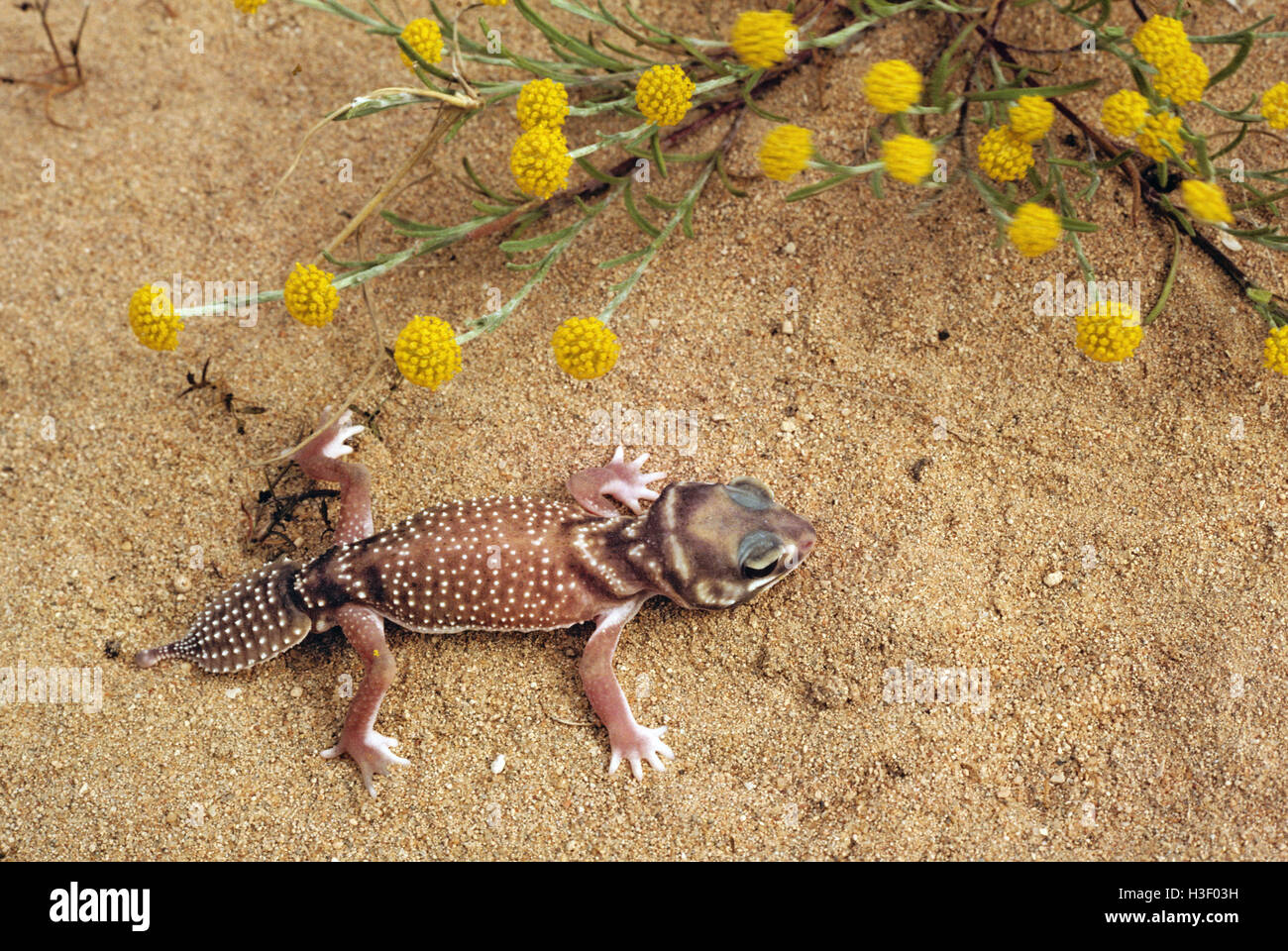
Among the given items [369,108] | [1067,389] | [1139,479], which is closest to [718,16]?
[369,108]

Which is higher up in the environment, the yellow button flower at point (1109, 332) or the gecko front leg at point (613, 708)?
the yellow button flower at point (1109, 332)

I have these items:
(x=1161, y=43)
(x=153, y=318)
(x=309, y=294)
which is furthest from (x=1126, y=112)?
(x=153, y=318)

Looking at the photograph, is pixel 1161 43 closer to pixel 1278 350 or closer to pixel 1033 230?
pixel 1033 230

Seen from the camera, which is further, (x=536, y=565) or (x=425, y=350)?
(x=536, y=565)

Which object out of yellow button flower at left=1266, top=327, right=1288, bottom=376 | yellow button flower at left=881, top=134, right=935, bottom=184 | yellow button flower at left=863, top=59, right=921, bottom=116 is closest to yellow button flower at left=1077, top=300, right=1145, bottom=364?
yellow button flower at left=1266, top=327, right=1288, bottom=376

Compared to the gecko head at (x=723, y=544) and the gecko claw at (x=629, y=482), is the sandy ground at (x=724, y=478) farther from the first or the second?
the gecko head at (x=723, y=544)

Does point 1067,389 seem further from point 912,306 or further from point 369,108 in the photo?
point 369,108

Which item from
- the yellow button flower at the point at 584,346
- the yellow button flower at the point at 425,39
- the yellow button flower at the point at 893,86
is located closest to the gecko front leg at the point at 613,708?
the yellow button flower at the point at 584,346
